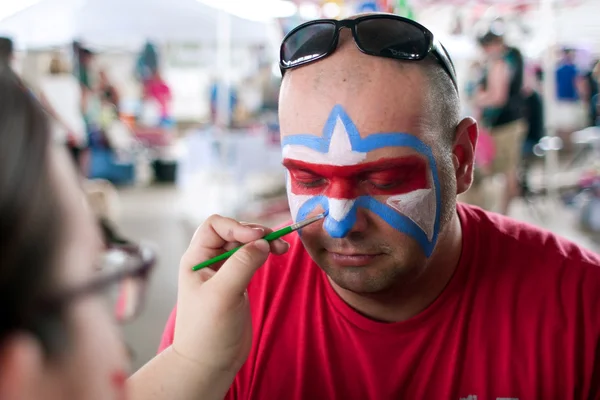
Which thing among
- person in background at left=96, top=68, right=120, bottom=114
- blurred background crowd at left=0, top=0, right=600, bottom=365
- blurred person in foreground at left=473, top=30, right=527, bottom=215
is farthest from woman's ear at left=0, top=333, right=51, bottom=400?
person in background at left=96, top=68, right=120, bottom=114

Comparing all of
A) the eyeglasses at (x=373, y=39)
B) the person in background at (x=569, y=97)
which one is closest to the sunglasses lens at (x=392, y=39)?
the eyeglasses at (x=373, y=39)

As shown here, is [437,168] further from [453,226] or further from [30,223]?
[30,223]

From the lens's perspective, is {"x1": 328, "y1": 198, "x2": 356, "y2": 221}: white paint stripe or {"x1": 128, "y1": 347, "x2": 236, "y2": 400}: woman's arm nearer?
{"x1": 128, "y1": 347, "x2": 236, "y2": 400}: woman's arm

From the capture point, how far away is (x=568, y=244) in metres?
1.23

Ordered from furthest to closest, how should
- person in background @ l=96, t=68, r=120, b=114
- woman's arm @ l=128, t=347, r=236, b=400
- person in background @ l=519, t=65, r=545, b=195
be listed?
person in background @ l=96, t=68, r=120, b=114 → person in background @ l=519, t=65, r=545, b=195 → woman's arm @ l=128, t=347, r=236, b=400

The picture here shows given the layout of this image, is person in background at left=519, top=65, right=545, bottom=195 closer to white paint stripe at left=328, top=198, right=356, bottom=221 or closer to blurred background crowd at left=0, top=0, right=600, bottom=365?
blurred background crowd at left=0, top=0, right=600, bottom=365

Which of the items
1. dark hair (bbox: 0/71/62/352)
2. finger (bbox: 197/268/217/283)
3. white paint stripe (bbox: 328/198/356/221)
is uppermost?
dark hair (bbox: 0/71/62/352)

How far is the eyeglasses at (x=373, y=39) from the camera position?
3.64 ft

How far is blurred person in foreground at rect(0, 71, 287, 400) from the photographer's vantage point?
13.5 inches

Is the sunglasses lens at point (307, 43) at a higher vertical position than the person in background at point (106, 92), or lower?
lower

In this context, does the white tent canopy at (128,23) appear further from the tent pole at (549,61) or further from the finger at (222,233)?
the finger at (222,233)

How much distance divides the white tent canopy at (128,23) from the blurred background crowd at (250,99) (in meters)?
0.01

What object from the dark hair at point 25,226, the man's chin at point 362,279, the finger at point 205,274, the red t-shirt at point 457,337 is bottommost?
the red t-shirt at point 457,337

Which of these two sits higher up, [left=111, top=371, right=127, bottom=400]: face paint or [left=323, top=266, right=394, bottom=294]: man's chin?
[left=111, top=371, right=127, bottom=400]: face paint
